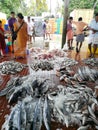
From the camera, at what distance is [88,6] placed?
21.3 metres

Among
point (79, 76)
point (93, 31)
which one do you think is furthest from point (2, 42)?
point (93, 31)

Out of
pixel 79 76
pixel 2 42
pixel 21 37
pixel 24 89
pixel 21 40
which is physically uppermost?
pixel 21 37

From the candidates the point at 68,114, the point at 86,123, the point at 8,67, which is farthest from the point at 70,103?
the point at 8,67

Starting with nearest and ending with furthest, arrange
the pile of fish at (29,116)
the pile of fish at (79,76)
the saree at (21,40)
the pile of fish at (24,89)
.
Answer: the pile of fish at (29,116)
the pile of fish at (24,89)
the pile of fish at (79,76)
the saree at (21,40)

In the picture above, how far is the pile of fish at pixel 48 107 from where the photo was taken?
9.22 feet

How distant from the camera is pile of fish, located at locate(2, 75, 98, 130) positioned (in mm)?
2811

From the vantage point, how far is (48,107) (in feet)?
10.6

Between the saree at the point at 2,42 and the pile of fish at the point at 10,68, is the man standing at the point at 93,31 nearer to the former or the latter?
the pile of fish at the point at 10,68

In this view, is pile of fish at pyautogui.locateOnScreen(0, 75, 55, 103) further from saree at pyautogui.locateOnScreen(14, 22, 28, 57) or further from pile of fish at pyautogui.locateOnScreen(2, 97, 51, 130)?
saree at pyautogui.locateOnScreen(14, 22, 28, 57)

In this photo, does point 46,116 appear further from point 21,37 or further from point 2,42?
point 2,42

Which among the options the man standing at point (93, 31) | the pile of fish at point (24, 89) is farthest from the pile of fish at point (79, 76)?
the man standing at point (93, 31)

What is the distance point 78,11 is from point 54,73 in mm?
13866

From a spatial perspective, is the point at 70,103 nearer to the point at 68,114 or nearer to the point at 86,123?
the point at 68,114

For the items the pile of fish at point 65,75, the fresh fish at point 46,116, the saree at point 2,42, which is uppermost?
the saree at point 2,42
